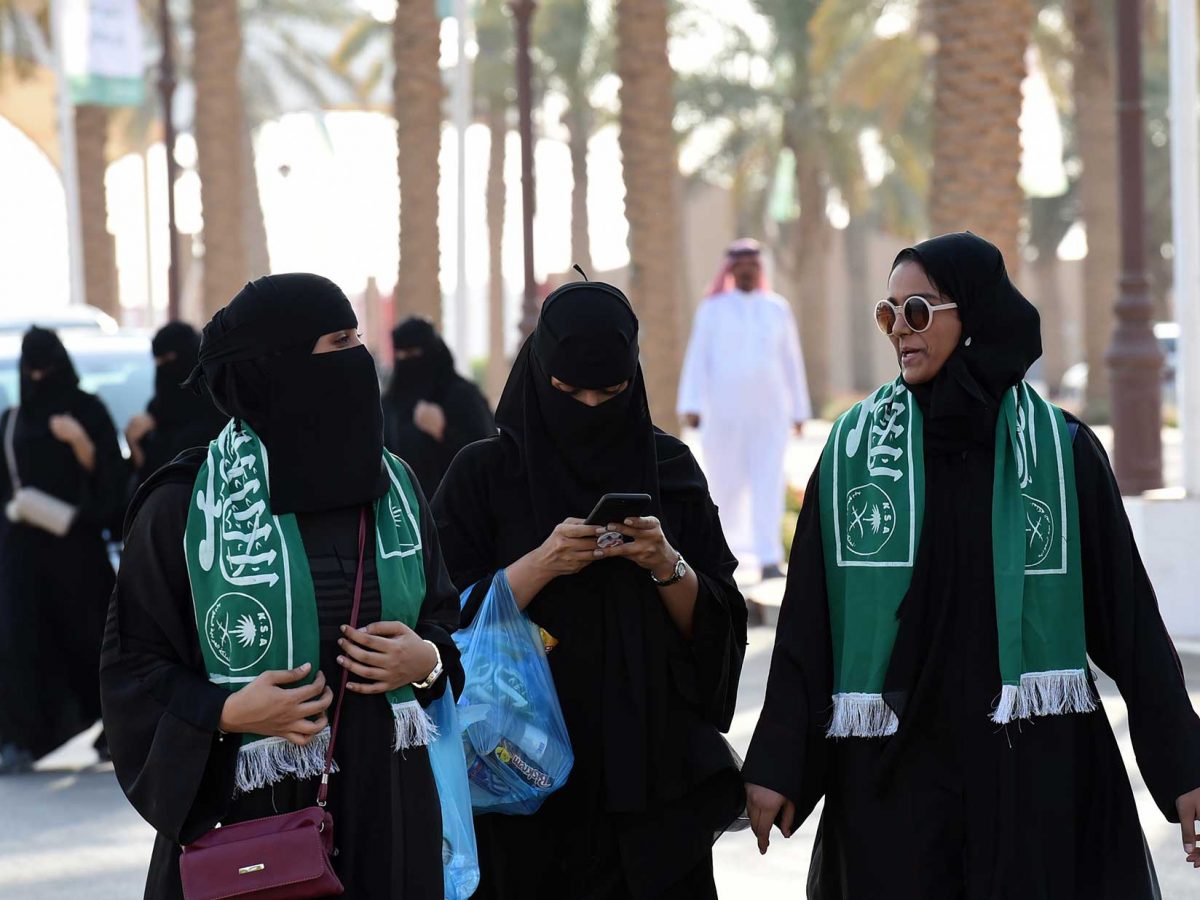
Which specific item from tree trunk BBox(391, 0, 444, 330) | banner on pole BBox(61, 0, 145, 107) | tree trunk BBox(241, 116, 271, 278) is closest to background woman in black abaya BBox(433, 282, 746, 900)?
tree trunk BBox(391, 0, 444, 330)

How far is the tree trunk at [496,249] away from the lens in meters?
36.6

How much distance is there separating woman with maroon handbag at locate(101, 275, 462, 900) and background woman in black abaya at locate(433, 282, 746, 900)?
0.49 meters

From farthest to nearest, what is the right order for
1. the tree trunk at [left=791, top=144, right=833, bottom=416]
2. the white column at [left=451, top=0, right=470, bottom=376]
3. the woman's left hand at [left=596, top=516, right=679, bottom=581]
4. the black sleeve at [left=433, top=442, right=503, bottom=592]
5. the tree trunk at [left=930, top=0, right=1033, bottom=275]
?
the tree trunk at [left=791, top=144, right=833, bottom=416] < the white column at [left=451, top=0, right=470, bottom=376] < the tree trunk at [left=930, top=0, right=1033, bottom=275] < the black sleeve at [left=433, top=442, right=503, bottom=592] < the woman's left hand at [left=596, top=516, right=679, bottom=581]

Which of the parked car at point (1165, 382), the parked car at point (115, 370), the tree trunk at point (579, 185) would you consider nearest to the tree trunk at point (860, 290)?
the parked car at point (1165, 382)

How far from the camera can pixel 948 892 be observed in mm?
3484

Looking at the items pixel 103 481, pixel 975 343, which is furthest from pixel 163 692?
pixel 103 481

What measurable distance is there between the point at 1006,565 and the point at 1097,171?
23.1 meters

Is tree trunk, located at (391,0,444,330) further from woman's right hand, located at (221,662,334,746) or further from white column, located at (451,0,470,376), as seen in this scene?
woman's right hand, located at (221,662,334,746)

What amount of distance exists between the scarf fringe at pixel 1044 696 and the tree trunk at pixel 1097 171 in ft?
73.8

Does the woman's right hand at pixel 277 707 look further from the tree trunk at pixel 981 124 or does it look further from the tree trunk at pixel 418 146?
the tree trunk at pixel 418 146

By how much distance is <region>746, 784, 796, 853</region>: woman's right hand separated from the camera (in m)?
3.51

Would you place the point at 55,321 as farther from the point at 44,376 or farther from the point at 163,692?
the point at 163,692

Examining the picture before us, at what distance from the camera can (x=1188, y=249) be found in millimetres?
9312

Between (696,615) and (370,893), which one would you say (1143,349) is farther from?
(370,893)
